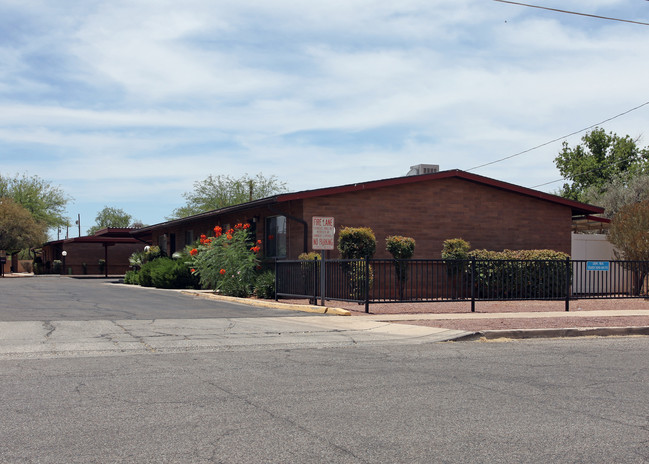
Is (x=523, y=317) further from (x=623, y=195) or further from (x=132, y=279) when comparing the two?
(x=623, y=195)

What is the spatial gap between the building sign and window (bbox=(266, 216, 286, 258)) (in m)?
6.67

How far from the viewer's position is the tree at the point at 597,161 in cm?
5778

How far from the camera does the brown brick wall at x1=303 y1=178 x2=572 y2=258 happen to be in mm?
22312

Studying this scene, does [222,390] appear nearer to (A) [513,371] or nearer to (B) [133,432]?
(B) [133,432]

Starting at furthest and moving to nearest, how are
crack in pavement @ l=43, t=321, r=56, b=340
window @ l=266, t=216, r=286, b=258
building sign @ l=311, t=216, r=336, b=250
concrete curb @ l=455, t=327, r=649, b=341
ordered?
window @ l=266, t=216, r=286, b=258 → building sign @ l=311, t=216, r=336, b=250 → concrete curb @ l=455, t=327, r=649, b=341 → crack in pavement @ l=43, t=321, r=56, b=340

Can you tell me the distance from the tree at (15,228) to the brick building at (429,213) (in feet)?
128

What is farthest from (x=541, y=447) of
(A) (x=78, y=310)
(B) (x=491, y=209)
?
(B) (x=491, y=209)

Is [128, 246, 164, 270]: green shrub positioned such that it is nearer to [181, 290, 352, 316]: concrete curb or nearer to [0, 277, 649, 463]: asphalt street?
[181, 290, 352, 316]: concrete curb

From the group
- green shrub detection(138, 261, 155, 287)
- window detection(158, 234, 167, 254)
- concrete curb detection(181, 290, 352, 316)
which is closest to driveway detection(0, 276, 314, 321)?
concrete curb detection(181, 290, 352, 316)

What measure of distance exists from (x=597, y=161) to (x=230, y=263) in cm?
4552

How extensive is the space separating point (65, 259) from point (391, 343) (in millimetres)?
58620

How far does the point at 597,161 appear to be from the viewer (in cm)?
5928

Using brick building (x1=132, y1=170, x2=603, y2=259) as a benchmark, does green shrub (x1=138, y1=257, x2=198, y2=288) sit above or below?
below

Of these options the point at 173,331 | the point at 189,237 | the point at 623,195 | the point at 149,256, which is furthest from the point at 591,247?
the point at 149,256
